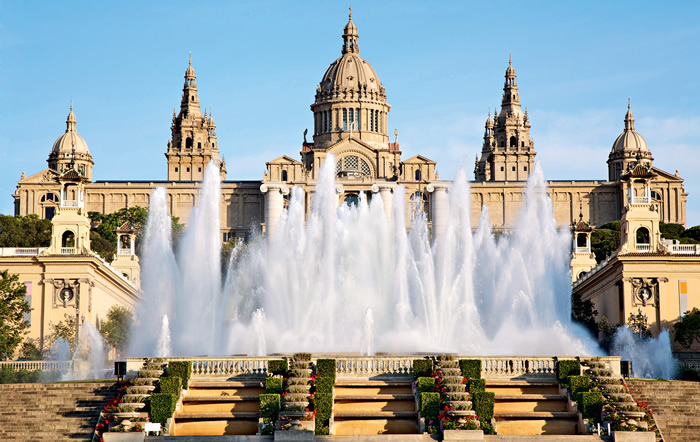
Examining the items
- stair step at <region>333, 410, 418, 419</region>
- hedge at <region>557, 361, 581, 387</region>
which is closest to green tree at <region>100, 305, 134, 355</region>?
stair step at <region>333, 410, 418, 419</region>

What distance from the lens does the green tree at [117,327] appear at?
67750 mm

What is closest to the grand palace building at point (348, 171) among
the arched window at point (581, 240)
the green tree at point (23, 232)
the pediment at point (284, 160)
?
the pediment at point (284, 160)

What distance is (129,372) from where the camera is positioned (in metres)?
41.9

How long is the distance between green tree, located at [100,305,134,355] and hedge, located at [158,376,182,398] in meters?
29.4

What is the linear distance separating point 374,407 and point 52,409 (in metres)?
10.1

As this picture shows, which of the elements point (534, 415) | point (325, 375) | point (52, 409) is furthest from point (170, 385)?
point (534, 415)

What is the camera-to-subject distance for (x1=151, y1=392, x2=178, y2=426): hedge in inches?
1438

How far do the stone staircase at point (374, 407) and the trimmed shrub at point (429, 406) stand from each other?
0.60m

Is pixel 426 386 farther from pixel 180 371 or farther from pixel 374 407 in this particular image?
pixel 180 371

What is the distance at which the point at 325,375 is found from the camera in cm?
3909

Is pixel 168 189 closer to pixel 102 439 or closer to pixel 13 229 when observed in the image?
pixel 13 229

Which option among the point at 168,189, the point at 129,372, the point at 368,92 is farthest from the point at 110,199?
the point at 129,372

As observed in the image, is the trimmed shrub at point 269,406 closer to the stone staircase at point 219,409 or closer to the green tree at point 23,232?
the stone staircase at point 219,409

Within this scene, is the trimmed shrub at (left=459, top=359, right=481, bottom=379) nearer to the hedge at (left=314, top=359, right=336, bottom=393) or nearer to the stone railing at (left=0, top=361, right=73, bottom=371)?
the hedge at (left=314, top=359, right=336, bottom=393)
